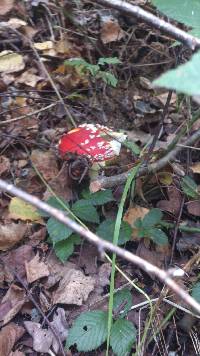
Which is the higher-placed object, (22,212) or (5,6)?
(5,6)

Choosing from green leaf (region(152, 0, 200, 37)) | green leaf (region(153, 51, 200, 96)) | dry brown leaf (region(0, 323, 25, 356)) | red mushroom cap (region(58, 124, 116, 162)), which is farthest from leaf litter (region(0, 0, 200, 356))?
green leaf (region(153, 51, 200, 96))

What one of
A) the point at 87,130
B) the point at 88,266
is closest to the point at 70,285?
the point at 88,266

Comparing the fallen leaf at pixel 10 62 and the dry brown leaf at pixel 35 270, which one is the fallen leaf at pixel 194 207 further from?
the fallen leaf at pixel 10 62

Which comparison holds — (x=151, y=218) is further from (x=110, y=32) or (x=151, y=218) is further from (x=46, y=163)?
(x=110, y=32)

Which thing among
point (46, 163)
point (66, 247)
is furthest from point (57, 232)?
point (46, 163)

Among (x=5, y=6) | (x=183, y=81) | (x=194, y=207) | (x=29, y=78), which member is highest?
(x=183, y=81)

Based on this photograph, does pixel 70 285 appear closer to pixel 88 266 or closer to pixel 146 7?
Result: pixel 88 266
